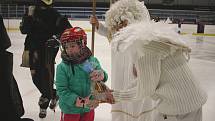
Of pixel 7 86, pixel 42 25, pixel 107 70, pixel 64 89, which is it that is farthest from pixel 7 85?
pixel 107 70

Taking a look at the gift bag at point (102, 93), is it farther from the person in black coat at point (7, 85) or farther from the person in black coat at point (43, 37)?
the person in black coat at point (43, 37)

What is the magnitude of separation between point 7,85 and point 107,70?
3845 millimetres

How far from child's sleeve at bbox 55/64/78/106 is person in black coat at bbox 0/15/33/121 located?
0.25 m

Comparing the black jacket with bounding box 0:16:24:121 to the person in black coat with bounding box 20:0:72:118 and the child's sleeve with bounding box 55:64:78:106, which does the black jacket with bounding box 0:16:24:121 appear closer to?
the child's sleeve with bounding box 55:64:78:106

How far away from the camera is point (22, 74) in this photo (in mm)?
5500

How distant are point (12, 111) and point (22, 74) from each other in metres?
3.47

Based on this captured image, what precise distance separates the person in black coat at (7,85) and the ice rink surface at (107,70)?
3.01 feet

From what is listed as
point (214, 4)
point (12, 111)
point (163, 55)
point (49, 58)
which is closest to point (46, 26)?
point (49, 58)

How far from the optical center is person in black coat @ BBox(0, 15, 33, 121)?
1.95 m

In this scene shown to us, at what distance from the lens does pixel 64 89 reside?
7.27 ft

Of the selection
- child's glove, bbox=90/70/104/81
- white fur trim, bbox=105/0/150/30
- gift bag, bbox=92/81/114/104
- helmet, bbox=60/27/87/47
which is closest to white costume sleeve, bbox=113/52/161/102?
gift bag, bbox=92/81/114/104

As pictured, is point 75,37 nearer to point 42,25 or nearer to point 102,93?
point 102,93

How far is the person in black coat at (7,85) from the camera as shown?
1.95 meters

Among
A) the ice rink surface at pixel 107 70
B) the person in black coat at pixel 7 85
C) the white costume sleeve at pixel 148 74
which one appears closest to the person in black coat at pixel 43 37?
the ice rink surface at pixel 107 70
